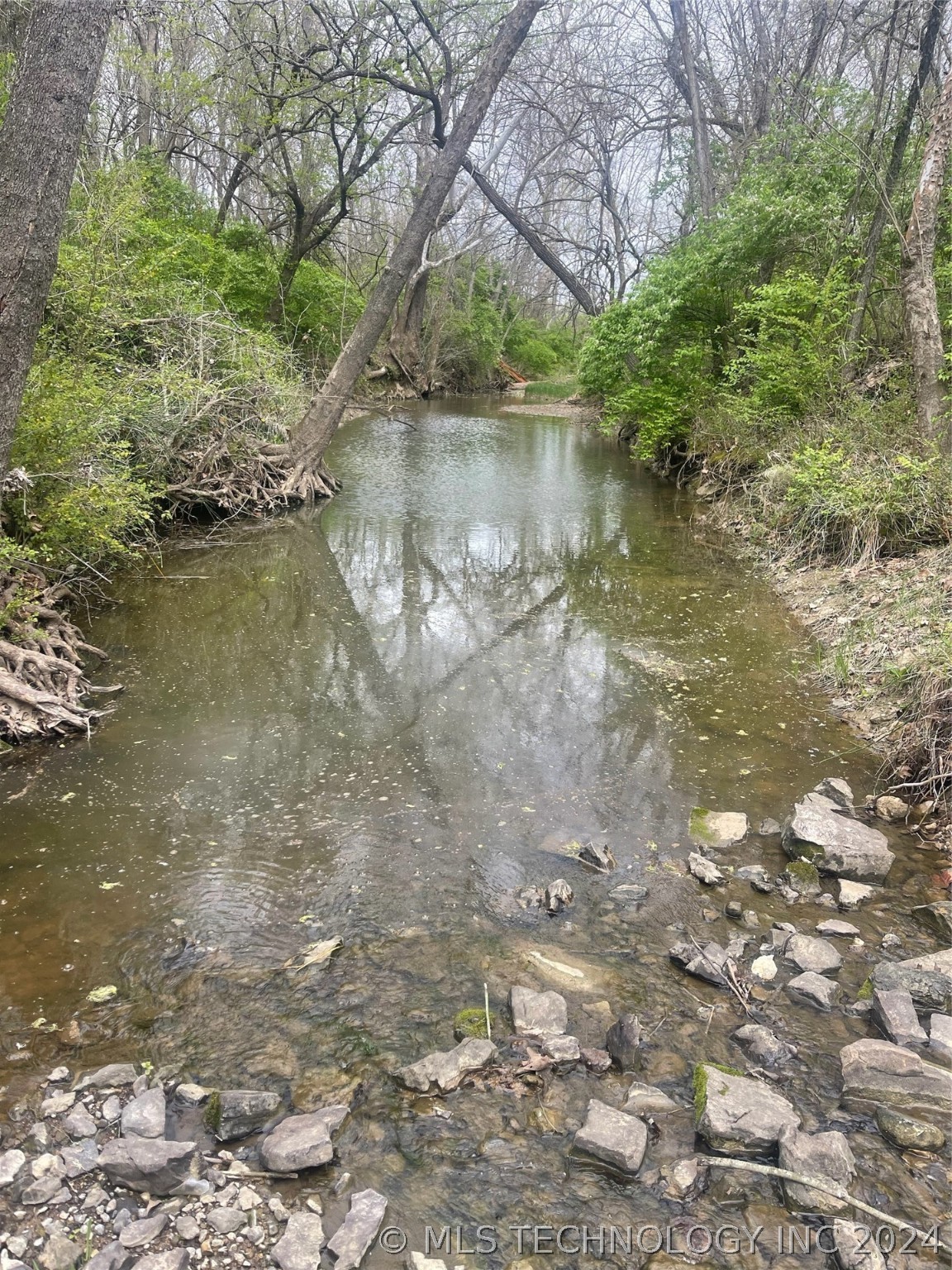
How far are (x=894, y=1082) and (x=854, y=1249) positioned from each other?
607mm

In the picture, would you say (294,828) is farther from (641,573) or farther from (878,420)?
(878,420)

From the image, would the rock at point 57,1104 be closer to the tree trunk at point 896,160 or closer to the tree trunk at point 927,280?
Result: the tree trunk at point 927,280

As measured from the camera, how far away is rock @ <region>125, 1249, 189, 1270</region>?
187 centimetres

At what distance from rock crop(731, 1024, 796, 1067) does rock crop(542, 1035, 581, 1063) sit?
0.56 meters

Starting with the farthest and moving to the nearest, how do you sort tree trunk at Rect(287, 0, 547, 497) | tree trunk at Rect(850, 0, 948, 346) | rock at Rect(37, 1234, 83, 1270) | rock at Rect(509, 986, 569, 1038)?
tree trunk at Rect(287, 0, 547, 497) → tree trunk at Rect(850, 0, 948, 346) → rock at Rect(509, 986, 569, 1038) → rock at Rect(37, 1234, 83, 1270)

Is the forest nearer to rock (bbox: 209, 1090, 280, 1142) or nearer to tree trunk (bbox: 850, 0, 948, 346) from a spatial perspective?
tree trunk (bbox: 850, 0, 948, 346)

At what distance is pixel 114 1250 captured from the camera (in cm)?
190

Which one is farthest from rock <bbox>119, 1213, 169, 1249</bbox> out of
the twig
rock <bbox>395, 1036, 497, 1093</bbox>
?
the twig

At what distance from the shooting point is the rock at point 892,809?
4.18 m

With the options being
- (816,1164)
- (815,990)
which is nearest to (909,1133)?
(816,1164)

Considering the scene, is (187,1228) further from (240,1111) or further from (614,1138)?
(614,1138)

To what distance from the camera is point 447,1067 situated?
2.53m

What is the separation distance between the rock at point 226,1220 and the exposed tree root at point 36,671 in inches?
128

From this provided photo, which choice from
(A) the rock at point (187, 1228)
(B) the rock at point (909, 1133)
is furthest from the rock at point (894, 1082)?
(A) the rock at point (187, 1228)
